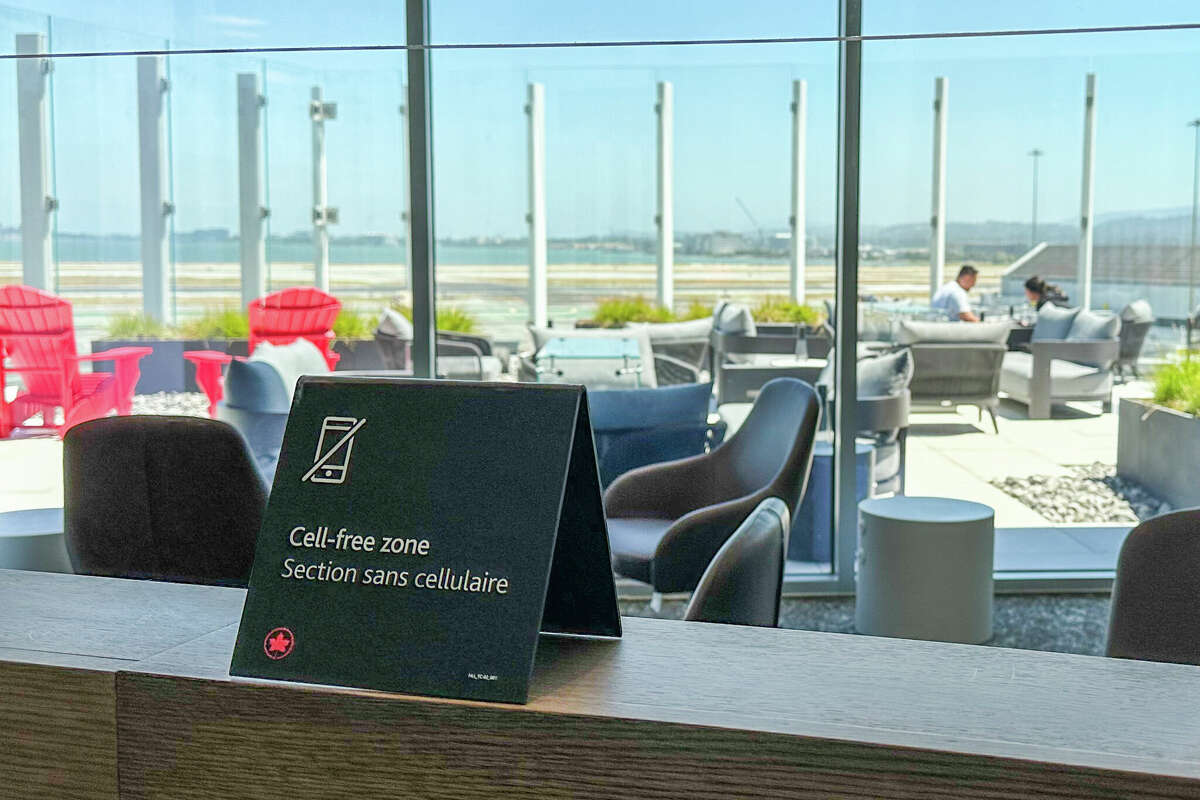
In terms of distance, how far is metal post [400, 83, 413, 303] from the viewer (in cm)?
506

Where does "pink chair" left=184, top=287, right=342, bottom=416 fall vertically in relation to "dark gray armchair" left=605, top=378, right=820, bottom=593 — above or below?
above

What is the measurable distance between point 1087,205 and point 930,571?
1.68 metres

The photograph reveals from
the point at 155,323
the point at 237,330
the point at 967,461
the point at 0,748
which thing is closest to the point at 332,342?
the point at 237,330

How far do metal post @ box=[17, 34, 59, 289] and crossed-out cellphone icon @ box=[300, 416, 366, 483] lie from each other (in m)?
4.68

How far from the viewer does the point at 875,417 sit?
5254 millimetres

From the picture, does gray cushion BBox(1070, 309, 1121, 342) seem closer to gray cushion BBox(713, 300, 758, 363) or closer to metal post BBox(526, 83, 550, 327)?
gray cushion BBox(713, 300, 758, 363)

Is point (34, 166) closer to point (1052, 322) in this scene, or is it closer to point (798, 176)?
point (798, 176)

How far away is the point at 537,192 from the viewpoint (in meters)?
5.18

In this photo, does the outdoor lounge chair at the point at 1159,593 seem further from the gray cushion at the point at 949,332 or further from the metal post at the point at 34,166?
the metal post at the point at 34,166

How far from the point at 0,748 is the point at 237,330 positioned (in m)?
4.34

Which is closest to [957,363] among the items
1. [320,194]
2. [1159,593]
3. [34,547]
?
[320,194]

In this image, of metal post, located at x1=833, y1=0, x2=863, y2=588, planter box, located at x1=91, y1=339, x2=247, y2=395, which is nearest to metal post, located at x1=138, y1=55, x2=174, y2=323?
planter box, located at x1=91, y1=339, x2=247, y2=395

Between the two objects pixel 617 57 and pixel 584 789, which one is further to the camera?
pixel 617 57

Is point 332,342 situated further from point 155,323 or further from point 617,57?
point 617,57
